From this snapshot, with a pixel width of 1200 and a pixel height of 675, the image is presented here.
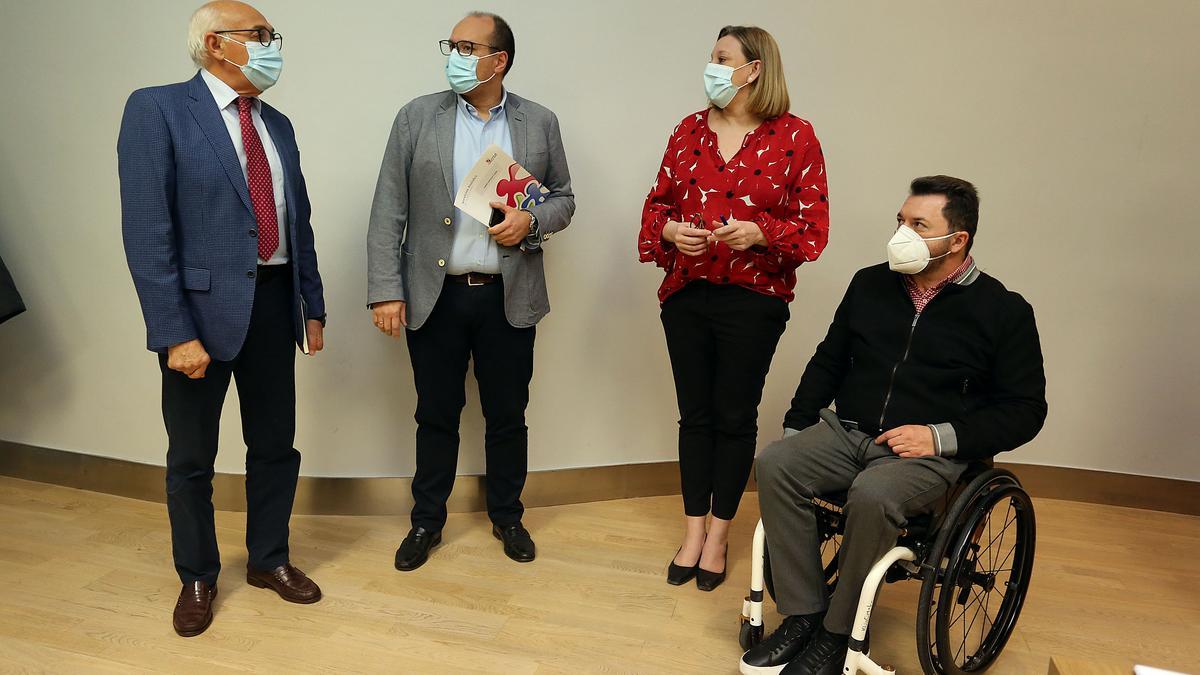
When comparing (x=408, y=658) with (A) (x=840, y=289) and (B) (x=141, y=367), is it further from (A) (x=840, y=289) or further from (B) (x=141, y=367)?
(A) (x=840, y=289)

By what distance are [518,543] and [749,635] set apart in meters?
0.86

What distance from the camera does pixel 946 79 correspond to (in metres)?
3.29

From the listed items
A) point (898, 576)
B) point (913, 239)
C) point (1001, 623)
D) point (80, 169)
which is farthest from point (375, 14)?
point (1001, 623)

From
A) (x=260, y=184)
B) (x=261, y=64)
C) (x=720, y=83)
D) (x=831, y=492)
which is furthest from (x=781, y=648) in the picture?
(x=261, y=64)

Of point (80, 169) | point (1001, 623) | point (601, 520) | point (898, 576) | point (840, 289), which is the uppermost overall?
point (80, 169)

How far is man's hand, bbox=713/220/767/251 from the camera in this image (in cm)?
236

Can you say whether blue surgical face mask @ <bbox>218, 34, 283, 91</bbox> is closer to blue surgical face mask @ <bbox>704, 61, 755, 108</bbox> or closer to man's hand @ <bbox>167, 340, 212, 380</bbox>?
man's hand @ <bbox>167, 340, 212, 380</bbox>

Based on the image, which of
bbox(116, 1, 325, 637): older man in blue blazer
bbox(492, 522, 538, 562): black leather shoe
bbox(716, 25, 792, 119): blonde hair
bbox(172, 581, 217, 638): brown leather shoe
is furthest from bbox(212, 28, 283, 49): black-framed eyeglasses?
bbox(492, 522, 538, 562): black leather shoe

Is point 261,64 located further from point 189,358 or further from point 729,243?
point 729,243

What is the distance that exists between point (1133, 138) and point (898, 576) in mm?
2154

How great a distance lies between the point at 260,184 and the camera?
2295mm

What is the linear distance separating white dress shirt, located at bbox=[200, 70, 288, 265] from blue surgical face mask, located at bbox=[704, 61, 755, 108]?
1.15 meters

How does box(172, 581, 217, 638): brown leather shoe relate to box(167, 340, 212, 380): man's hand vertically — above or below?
below

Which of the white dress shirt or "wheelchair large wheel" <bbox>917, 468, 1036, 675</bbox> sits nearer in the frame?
"wheelchair large wheel" <bbox>917, 468, 1036, 675</bbox>
